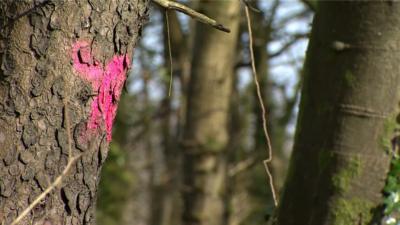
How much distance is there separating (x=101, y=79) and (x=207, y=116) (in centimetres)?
343

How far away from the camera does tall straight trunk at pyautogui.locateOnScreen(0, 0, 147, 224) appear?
72.6 inches

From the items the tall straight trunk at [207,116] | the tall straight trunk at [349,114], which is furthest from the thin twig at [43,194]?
the tall straight trunk at [207,116]

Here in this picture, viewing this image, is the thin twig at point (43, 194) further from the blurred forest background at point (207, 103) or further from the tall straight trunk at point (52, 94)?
the blurred forest background at point (207, 103)

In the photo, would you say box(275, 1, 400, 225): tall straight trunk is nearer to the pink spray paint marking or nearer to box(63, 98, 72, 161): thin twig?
the pink spray paint marking

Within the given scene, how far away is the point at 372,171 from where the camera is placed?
2.51 meters

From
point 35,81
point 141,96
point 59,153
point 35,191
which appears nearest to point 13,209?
point 35,191

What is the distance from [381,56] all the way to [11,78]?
1.32 metres

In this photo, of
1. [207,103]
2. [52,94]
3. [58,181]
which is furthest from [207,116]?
[58,181]

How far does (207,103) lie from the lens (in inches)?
213

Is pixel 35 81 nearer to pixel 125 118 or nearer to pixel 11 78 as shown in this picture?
pixel 11 78

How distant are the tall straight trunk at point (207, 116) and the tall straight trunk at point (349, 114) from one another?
2.81 m

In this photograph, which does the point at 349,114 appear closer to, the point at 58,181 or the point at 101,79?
the point at 101,79

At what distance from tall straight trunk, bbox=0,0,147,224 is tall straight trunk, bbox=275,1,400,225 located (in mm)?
886

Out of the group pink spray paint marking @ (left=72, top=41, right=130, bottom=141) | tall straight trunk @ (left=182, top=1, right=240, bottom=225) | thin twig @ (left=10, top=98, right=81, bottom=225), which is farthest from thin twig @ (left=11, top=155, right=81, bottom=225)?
tall straight trunk @ (left=182, top=1, right=240, bottom=225)
